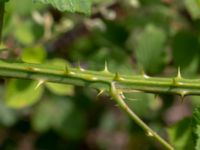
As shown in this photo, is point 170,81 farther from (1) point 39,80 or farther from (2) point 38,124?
(2) point 38,124

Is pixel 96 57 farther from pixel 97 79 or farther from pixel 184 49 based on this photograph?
pixel 97 79

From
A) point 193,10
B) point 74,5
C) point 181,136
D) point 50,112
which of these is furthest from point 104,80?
point 50,112

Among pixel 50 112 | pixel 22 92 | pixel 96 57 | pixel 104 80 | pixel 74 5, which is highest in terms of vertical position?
pixel 74 5

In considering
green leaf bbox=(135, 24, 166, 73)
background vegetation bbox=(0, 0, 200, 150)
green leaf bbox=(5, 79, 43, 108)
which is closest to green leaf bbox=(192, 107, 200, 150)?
background vegetation bbox=(0, 0, 200, 150)

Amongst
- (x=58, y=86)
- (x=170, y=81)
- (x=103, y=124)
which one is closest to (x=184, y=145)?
(x=170, y=81)

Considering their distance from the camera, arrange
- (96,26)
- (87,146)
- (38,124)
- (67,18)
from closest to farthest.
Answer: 1. (96,26)
2. (67,18)
3. (38,124)
4. (87,146)

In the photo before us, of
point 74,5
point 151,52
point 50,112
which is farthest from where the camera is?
point 50,112

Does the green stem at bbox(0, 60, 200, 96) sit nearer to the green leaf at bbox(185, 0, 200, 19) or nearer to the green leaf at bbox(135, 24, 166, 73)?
the green leaf at bbox(135, 24, 166, 73)
